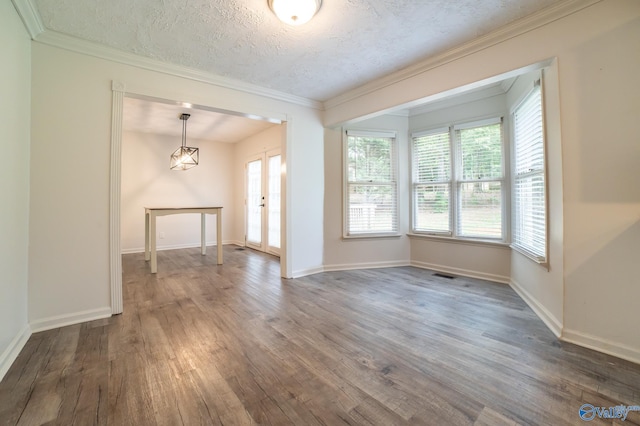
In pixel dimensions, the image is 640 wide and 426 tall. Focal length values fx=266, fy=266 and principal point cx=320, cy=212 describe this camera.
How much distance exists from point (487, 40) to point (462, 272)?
2816 millimetres

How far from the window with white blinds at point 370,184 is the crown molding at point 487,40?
980mm

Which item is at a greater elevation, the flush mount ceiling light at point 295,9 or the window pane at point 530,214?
the flush mount ceiling light at point 295,9

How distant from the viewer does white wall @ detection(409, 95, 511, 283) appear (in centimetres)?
345

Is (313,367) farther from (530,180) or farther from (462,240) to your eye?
(462,240)

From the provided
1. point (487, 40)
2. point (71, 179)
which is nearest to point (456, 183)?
point (487, 40)

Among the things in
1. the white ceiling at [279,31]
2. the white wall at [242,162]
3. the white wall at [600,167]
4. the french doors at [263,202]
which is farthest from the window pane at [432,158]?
the white wall at [242,162]

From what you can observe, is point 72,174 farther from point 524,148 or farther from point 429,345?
point 524,148

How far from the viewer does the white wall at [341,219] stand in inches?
160

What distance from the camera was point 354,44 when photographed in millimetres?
2418

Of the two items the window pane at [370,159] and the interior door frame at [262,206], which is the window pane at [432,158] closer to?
the window pane at [370,159]

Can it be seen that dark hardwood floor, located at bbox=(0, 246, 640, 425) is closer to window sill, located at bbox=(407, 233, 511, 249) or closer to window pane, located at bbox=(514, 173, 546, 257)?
window pane, located at bbox=(514, 173, 546, 257)

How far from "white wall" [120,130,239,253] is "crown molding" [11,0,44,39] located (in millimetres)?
3692

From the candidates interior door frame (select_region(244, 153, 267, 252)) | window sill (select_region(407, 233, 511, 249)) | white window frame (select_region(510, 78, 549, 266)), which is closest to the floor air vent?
window sill (select_region(407, 233, 511, 249))

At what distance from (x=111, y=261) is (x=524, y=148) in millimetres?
4344
